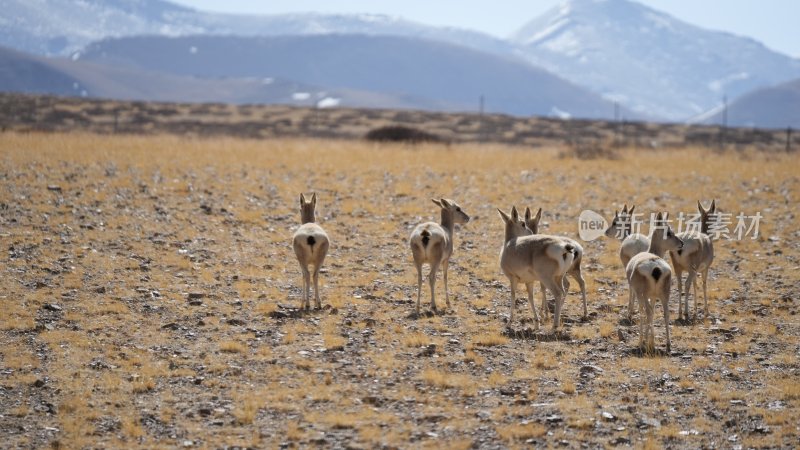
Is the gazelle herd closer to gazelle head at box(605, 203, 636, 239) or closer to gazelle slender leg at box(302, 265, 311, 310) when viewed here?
gazelle slender leg at box(302, 265, 311, 310)

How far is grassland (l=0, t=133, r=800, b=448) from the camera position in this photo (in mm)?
11016

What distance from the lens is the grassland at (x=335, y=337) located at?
11016 mm

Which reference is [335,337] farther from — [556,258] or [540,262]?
[556,258]

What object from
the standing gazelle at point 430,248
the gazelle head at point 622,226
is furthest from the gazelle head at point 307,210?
the gazelle head at point 622,226

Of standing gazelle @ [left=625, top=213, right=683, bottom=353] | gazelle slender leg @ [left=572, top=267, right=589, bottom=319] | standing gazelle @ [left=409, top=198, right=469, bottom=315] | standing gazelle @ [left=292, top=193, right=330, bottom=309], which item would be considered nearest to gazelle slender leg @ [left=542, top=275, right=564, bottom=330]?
standing gazelle @ [left=625, top=213, right=683, bottom=353]

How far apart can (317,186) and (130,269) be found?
13357mm

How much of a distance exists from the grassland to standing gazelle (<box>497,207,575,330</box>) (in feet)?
2.12

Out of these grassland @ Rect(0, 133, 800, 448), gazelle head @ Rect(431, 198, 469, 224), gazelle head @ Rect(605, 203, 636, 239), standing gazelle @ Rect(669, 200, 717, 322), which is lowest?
grassland @ Rect(0, 133, 800, 448)

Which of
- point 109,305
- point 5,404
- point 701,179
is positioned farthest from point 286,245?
point 701,179

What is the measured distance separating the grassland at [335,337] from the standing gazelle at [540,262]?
0.65 meters

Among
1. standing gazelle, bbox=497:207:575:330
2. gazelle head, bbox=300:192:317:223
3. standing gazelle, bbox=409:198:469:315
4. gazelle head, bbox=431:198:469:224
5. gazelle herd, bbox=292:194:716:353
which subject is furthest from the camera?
gazelle head, bbox=300:192:317:223

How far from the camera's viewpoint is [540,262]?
50.2 ft

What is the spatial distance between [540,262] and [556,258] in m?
0.35

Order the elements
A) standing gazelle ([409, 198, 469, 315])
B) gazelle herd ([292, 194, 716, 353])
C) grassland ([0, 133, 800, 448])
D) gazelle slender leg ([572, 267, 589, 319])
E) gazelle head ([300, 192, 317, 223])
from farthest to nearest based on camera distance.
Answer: gazelle head ([300, 192, 317, 223])
standing gazelle ([409, 198, 469, 315])
gazelle slender leg ([572, 267, 589, 319])
gazelle herd ([292, 194, 716, 353])
grassland ([0, 133, 800, 448])
